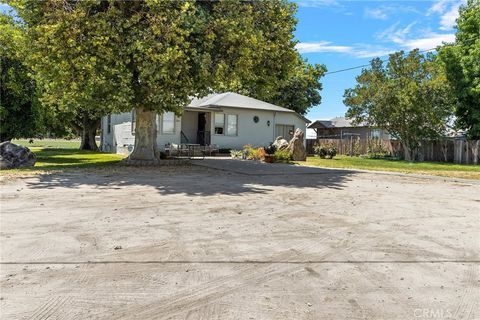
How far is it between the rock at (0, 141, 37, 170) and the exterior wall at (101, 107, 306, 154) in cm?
892

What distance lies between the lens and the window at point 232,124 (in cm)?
2605

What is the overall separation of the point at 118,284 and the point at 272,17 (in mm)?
13517

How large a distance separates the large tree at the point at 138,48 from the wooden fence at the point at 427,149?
1823 cm

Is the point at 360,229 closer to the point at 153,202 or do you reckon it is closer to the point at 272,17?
the point at 153,202

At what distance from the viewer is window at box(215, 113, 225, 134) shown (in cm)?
2556

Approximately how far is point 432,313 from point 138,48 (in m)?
11.0

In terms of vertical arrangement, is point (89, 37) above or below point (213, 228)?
above

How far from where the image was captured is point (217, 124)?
84.0 feet

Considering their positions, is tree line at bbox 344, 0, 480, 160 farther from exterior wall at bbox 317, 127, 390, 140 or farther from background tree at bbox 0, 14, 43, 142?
background tree at bbox 0, 14, 43, 142

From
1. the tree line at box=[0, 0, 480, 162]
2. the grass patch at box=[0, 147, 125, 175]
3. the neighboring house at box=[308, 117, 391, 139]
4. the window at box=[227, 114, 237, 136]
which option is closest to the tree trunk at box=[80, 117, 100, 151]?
the grass patch at box=[0, 147, 125, 175]


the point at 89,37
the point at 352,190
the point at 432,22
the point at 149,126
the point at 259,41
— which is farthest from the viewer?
the point at 432,22

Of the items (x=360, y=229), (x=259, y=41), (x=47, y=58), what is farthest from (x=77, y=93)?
(x=360, y=229)

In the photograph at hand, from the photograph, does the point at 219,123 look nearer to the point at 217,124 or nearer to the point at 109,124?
the point at 217,124

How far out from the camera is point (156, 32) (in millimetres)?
12352
